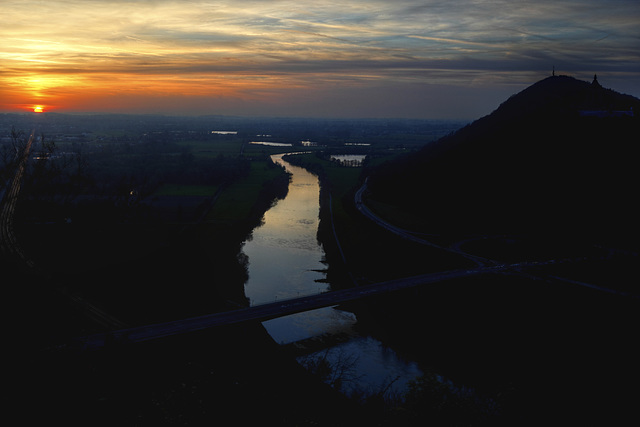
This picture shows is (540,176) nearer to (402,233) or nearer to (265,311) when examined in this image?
(402,233)

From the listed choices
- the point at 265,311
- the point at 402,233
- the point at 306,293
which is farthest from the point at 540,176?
the point at 265,311

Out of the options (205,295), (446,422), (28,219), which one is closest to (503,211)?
(205,295)

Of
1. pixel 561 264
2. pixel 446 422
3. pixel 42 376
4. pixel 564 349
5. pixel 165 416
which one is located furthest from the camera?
pixel 561 264

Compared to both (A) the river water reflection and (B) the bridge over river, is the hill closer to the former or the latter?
(B) the bridge over river

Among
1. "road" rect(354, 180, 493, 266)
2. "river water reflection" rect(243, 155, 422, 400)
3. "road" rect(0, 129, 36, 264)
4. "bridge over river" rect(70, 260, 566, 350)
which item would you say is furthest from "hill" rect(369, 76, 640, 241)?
"road" rect(0, 129, 36, 264)

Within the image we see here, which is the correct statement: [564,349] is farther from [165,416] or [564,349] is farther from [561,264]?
[165,416]

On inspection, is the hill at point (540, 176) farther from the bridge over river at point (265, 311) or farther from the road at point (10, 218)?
the road at point (10, 218)
